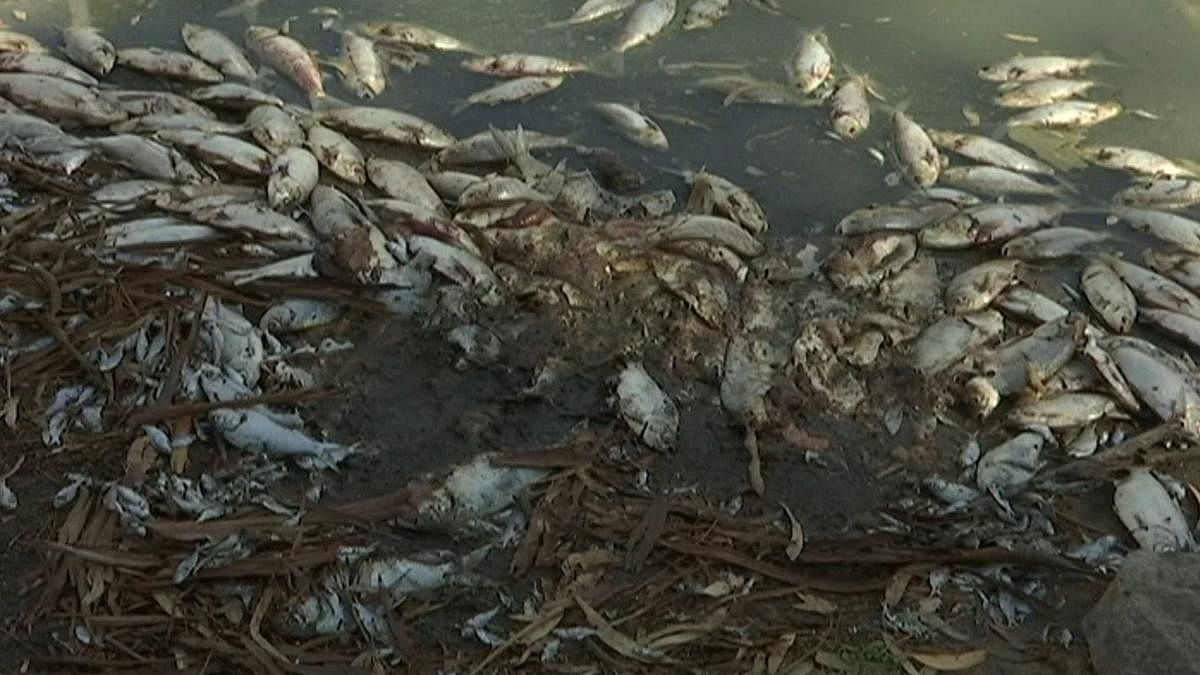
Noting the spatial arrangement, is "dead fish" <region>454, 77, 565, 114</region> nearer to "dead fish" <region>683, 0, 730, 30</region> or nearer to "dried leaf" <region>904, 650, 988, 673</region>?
"dead fish" <region>683, 0, 730, 30</region>

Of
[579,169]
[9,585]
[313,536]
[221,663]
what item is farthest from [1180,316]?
[9,585]

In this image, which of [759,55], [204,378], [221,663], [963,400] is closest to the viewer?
[221,663]

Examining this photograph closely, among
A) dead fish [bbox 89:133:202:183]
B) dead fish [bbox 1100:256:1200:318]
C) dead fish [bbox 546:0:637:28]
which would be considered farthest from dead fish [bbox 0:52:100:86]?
dead fish [bbox 1100:256:1200:318]

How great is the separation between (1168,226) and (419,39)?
3434 mm

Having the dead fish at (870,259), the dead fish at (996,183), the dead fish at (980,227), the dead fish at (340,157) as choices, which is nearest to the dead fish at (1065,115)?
the dead fish at (996,183)

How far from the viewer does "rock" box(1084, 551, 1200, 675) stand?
3086mm

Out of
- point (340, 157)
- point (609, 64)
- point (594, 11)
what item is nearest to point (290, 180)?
point (340, 157)

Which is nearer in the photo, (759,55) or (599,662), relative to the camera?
(599,662)

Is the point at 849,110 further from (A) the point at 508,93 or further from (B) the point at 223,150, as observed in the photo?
(B) the point at 223,150

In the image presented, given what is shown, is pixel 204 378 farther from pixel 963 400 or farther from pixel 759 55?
pixel 759 55

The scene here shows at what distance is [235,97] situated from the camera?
18.8 ft

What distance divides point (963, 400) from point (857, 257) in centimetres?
76

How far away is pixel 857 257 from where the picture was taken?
16.3 feet

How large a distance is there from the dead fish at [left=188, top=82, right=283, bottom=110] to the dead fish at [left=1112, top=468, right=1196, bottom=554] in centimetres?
380
